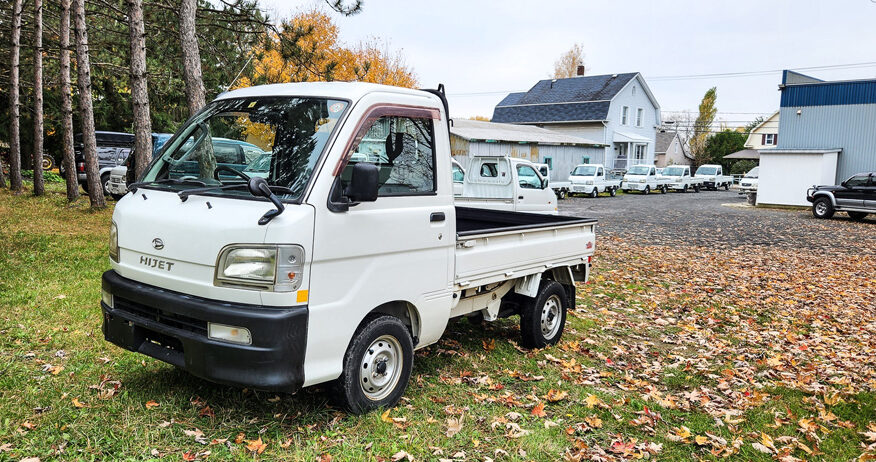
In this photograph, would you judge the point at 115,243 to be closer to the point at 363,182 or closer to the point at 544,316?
the point at 363,182

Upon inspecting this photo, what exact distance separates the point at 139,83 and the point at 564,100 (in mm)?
40443

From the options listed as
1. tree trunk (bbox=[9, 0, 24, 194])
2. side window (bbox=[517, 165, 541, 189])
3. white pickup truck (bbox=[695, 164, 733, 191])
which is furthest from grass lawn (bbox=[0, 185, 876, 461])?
white pickup truck (bbox=[695, 164, 733, 191])

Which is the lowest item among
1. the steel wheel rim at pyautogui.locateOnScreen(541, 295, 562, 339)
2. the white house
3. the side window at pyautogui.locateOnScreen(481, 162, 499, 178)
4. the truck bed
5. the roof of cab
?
the steel wheel rim at pyautogui.locateOnScreen(541, 295, 562, 339)

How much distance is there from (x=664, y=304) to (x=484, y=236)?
487 centimetres

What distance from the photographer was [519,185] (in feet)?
50.7

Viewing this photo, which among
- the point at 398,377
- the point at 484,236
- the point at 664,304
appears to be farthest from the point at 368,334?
the point at 664,304

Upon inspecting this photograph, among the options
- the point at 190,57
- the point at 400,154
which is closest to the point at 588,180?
the point at 190,57

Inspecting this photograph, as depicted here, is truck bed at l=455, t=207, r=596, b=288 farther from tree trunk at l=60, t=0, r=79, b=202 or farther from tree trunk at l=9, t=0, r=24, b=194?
tree trunk at l=9, t=0, r=24, b=194

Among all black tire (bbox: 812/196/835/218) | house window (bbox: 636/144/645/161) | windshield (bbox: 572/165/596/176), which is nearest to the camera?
black tire (bbox: 812/196/835/218)

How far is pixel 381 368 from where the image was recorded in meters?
4.52

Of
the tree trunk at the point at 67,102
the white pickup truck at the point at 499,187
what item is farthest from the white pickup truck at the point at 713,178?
the tree trunk at the point at 67,102

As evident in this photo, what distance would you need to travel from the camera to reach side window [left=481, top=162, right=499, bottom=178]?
50.3 feet

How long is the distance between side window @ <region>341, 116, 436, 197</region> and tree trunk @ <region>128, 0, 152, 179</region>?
9.24 m

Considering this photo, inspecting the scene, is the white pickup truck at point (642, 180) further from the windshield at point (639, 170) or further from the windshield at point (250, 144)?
the windshield at point (250, 144)
